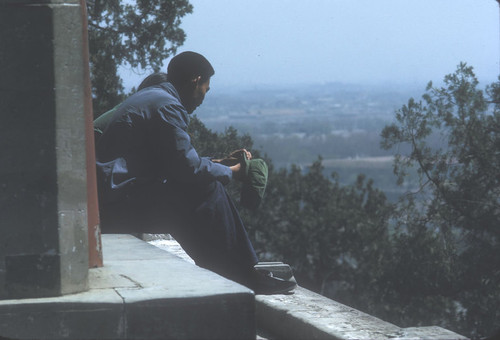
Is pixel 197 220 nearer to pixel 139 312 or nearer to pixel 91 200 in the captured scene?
pixel 91 200

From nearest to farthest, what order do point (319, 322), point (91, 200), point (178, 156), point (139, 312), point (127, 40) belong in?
point (139, 312) → point (91, 200) → point (319, 322) → point (178, 156) → point (127, 40)

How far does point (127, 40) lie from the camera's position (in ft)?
52.5

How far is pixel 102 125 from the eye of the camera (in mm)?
4562

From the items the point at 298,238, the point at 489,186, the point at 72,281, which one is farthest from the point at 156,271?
the point at 298,238

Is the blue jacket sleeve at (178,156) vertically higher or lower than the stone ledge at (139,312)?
higher

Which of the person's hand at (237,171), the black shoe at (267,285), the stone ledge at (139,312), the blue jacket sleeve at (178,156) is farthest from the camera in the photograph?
the person's hand at (237,171)

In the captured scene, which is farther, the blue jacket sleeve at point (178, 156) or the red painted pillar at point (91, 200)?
the blue jacket sleeve at point (178, 156)

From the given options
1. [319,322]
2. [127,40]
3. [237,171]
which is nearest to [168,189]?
[237,171]

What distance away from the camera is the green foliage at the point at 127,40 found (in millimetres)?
15461

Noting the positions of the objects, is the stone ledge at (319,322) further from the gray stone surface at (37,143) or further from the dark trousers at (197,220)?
the gray stone surface at (37,143)

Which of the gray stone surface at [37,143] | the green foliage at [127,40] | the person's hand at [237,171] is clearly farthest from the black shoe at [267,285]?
the green foliage at [127,40]

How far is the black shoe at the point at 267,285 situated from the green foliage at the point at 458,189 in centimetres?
1420

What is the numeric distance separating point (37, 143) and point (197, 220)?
113cm

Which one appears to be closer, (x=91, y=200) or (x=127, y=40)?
(x=91, y=200)
